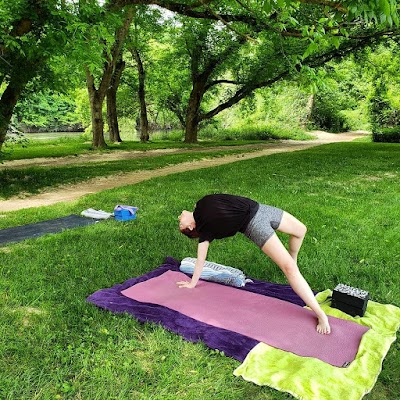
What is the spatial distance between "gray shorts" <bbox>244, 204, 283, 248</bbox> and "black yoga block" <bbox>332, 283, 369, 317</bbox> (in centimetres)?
83

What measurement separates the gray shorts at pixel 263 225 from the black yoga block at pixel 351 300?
83 cm

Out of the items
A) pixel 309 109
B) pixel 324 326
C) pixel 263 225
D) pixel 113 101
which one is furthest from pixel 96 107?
pixel 309 109

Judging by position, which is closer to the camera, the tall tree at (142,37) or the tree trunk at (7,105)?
the tree trunk at (7,105)

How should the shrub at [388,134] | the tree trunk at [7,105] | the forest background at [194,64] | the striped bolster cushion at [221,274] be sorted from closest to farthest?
the striped bolster cushion at [221,274]
the forest background at [194,64]
the tree trunk at [7,105]
the shrub at [388,134]

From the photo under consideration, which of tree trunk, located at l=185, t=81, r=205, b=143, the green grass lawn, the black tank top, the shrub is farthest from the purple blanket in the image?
the shrub

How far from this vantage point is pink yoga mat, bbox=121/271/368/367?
2.97 metres

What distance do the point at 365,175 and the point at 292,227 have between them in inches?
311

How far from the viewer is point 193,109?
68.7 feet

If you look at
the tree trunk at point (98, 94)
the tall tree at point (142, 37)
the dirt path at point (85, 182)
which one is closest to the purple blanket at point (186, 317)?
the dirt path at point (85, 182)

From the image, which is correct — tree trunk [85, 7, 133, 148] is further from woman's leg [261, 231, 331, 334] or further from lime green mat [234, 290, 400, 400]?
lime green mat [234, 290, 400, 400]

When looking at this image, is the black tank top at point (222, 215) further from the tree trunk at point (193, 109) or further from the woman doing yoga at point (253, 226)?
the tree trunk at point (193, 109)

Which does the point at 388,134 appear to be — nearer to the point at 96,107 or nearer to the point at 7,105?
the point at 96,107

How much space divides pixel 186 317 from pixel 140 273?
1166 millimetres

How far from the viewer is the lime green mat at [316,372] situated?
2.49m
